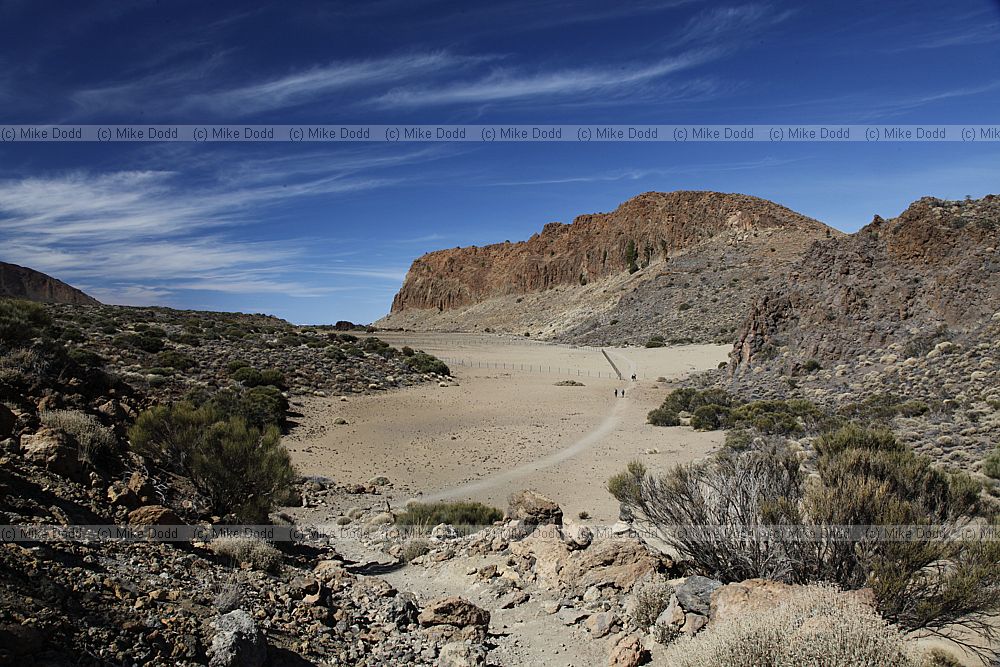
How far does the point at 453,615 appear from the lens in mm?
5871

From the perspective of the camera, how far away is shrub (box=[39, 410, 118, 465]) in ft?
26.1

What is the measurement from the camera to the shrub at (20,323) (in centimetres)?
1149

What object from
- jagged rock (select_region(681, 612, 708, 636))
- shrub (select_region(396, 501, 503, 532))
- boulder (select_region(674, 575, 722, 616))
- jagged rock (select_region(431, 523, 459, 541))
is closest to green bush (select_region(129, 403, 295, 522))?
shrub (select_region(396, 501, 503, 532))

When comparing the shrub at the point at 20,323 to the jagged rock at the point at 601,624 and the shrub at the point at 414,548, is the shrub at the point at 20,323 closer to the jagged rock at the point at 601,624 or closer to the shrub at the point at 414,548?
the shrub at the point at 414,548

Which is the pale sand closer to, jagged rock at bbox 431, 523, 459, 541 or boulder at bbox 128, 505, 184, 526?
jagged rock at bbox 431, 523, 459, 541

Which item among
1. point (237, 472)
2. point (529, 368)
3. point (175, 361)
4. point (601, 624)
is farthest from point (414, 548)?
point (529, 368)

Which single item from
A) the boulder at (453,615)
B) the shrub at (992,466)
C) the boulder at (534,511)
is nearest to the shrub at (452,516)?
the boulder at (534,511)

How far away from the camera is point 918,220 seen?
905 inches

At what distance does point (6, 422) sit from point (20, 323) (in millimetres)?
6018

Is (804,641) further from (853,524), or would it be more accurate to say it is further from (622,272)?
(622,272)

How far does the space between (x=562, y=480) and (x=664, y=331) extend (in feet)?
155

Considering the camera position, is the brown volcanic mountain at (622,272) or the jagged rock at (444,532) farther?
the brown volcanic mountain at (622,272)

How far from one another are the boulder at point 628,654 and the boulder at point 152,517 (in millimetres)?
5262

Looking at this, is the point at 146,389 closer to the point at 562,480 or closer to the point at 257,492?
the point at 257,492
